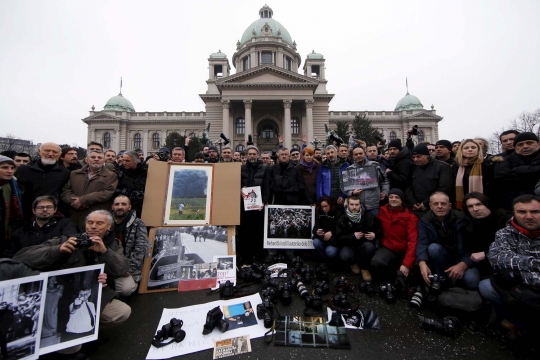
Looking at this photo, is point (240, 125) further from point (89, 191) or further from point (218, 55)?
Result: point (89, 191)

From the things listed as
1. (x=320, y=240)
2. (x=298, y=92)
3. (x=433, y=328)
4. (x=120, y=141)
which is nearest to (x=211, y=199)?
(x=320, y=240)

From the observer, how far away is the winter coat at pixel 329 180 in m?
5.49

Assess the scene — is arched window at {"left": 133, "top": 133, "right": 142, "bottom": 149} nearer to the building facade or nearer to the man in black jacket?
the building facade

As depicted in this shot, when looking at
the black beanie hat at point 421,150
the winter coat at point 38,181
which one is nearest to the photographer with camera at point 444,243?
the black beanie hat at point 421,150

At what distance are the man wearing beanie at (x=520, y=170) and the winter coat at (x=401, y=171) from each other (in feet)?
4.14

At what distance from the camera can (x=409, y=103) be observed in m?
51.8

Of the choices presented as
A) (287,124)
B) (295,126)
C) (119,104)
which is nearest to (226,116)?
(287,124)

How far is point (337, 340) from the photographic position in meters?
2.73

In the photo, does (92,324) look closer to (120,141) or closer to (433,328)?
(433,328)

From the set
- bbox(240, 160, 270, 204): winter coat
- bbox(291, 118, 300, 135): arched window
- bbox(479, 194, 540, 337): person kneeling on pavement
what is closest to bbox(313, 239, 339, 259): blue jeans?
bbox(240, 160, 270, 204): winter coat

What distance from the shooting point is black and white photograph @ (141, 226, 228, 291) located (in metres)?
4.04

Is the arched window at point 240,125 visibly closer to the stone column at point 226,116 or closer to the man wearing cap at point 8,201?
the stone column at point 226,116

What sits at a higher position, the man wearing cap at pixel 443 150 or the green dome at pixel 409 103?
the green dome at pixel 409 103

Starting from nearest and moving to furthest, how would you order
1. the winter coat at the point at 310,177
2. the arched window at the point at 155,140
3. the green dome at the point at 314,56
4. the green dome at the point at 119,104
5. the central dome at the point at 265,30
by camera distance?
1. the winter coat at the point at 310,177
2. the green dome at the point at 314,56
3. the central dome at the point at 265,30
4. the arched window at the point at 155,140
5. the green dome at the point at 119,104
